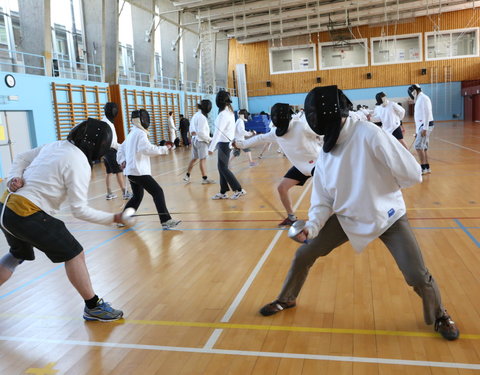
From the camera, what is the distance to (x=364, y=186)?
2135mm

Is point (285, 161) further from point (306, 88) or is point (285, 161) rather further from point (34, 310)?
point (306, 88)

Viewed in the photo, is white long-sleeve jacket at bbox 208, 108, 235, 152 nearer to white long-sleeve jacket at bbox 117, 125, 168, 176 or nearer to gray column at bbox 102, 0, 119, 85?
white long-sleeve jacket at bbox 117, 125, 168, 176

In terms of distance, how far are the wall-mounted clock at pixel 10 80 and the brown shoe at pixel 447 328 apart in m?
11.2

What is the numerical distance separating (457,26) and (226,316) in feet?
88.5

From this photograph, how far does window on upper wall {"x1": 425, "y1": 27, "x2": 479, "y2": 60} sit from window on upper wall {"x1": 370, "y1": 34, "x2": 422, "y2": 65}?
61 centimetres

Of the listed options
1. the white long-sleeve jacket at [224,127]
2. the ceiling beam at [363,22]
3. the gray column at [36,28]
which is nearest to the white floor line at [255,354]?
the white long-sleeve jacket at [224,127]

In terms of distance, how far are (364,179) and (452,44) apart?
26882mm

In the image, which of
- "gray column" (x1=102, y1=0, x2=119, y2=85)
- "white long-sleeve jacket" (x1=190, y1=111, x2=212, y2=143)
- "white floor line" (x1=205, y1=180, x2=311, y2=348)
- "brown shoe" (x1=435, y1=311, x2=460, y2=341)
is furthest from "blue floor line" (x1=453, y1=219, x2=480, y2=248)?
"gray column" (x1=102, y1=0, x2=119, y2=85)

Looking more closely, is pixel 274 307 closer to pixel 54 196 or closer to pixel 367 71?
pixel 54 196

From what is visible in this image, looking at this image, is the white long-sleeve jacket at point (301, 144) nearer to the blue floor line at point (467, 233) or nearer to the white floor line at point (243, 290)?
the white floor line at point (243, 290)

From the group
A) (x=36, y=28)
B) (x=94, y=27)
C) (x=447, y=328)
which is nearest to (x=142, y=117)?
(x=447, y=328)

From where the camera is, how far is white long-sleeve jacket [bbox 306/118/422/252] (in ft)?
6.66

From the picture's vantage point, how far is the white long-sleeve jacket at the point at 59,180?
2.51 metres

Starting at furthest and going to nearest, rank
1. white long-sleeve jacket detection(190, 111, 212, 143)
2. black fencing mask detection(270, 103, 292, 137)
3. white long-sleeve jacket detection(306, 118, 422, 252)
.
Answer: white long-sleeve jacket detection(190, 111, 212, 143) → black fencing mask detection(270, 103, 292, 137) → white long-sleeve jacket detection(306, 118, 422, 252)
